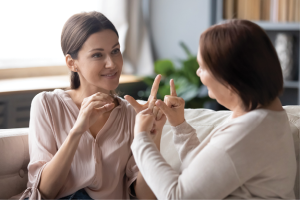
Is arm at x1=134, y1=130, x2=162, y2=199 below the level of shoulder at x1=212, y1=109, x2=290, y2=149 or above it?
below

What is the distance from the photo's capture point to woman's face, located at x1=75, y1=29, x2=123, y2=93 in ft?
4.96

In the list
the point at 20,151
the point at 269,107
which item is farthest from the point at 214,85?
the point at 20,151

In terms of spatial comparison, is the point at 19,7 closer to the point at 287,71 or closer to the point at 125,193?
the point at 125,193

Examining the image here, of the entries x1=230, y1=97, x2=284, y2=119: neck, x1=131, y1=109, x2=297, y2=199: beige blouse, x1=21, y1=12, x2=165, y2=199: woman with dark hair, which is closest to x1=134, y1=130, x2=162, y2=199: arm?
x1=21, y1=12, x2=165, y2=199: woman with dark hair

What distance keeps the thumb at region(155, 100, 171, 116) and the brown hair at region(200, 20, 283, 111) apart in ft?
0.82

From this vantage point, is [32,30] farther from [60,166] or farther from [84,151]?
[60,166]

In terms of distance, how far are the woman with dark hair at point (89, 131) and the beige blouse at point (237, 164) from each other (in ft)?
1.10

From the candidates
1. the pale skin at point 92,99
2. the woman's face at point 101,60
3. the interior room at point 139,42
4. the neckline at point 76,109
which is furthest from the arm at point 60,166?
the interior room at point 139,42

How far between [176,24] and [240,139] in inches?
117

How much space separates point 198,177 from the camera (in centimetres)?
101

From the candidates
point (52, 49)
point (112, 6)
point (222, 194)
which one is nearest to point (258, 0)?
point (112, 6)

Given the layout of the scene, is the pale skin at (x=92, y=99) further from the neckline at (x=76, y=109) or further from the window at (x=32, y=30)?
the window at (x=32, y=30)

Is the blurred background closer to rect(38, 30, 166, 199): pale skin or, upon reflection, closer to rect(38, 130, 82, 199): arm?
rect(38, 30, 166, 199): pale skin

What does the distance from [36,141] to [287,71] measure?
7.98 ft
